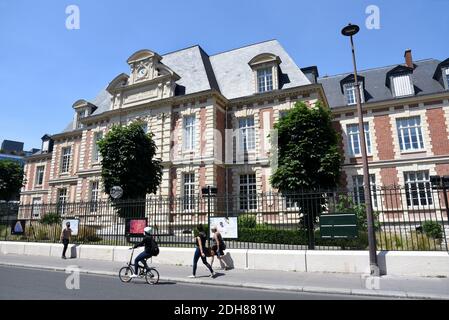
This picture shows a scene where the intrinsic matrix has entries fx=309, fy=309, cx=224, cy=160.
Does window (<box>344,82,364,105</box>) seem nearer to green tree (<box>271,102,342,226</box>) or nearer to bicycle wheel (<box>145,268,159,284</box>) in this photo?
green tree (<box>271,102,342,226</box>)

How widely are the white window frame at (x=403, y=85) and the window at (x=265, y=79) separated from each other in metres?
9.79

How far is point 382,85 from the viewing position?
1011 inches

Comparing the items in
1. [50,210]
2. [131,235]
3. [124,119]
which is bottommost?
[131,235]

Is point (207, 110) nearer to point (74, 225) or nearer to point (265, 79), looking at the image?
point (265, 79)

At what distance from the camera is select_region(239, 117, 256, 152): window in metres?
24.0

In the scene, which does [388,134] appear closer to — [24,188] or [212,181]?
[212,181]

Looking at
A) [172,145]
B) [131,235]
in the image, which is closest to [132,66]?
[172,145]

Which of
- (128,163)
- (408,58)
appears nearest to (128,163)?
(128,163)

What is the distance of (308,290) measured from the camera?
25.7 ft

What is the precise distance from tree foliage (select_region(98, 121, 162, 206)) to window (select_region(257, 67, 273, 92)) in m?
10.1

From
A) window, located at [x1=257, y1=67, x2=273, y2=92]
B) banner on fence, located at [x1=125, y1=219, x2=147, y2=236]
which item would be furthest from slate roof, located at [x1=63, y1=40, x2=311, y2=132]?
banner on fence, located at [x1=125, y1=219, x2=147, y2=236]

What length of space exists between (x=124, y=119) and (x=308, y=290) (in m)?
23.3

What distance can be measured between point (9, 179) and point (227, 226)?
3551 cm

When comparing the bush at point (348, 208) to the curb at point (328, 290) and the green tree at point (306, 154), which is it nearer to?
the green tree at point (306, 154)
